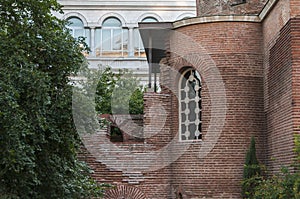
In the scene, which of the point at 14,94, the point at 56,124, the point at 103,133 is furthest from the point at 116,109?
the point at 14,94

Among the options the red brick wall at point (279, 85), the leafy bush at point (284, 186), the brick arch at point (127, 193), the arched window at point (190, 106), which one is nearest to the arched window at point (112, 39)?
the arched window at point (190, 106)

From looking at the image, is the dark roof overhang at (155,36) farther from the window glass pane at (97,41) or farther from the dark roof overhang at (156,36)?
the window glass pane at (97,41)

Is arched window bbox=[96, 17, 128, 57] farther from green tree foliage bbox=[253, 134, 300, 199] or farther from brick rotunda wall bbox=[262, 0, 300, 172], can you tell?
green tree foliage bbox=[253, 134, 300, 199]

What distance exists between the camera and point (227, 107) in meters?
14.9

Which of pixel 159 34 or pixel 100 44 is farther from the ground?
pixel 100 44

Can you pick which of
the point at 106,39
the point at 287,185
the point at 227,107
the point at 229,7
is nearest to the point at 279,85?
the point at 227,107

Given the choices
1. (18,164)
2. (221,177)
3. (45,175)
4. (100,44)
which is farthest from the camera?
(100,44)

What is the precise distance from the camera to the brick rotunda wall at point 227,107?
14.8 metres

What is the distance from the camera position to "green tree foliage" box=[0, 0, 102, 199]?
10812 millimetres

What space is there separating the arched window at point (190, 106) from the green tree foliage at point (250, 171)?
1.56m

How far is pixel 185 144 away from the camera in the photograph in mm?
15430

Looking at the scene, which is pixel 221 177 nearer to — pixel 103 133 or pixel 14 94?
pixel 103 133

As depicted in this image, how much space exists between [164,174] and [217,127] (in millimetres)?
2049

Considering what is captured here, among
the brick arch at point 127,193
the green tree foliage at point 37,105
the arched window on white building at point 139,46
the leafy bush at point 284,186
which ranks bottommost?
the brick arch at point 127,193
